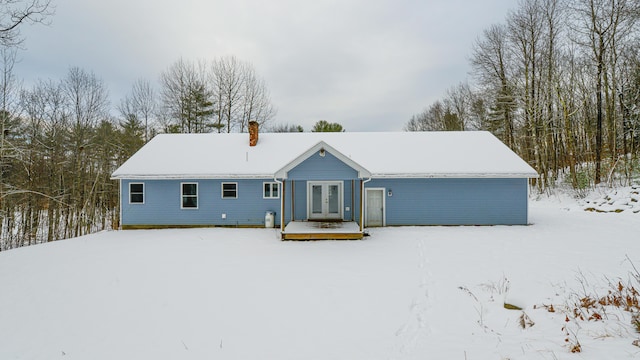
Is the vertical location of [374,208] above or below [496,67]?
below

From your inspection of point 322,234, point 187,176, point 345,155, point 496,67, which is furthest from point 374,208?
point 496,67

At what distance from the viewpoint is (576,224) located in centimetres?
1320

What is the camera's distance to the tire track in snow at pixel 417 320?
170 inches

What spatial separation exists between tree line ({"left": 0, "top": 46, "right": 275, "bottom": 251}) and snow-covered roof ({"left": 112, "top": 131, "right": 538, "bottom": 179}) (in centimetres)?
458

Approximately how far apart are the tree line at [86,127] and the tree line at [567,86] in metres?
20.7

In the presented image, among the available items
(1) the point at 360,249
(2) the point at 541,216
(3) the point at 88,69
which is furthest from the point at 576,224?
(3) the point at 88,69

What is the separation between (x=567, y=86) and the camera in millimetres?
21719

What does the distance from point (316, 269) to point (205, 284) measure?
2877 mm

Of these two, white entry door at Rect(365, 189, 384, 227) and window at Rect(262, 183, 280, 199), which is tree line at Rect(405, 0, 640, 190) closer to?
white entry door at Rect(365, 189, 384, 227)

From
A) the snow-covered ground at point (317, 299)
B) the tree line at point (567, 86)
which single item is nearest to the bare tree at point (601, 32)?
the tree line at point (567, 86)

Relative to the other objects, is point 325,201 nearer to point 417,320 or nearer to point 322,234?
point 322,234

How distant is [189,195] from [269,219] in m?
4.26

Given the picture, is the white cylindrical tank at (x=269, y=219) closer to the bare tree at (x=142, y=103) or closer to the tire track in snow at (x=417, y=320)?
the tire track in snow at (x=417, y=320)

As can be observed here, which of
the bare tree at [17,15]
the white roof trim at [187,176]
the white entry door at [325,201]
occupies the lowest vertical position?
the white entry door at [325,201]
